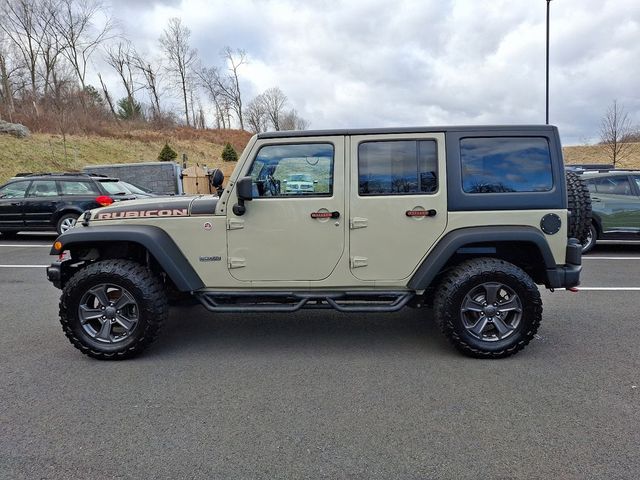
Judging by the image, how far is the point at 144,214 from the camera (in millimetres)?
3920

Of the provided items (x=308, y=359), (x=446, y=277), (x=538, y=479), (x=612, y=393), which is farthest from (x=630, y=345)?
(x=308, y=359)

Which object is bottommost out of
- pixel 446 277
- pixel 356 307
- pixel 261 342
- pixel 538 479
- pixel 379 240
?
pixel 538 479

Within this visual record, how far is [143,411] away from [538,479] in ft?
8.13

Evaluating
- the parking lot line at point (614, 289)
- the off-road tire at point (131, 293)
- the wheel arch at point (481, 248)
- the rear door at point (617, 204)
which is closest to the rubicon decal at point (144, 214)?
the off-road tire at point (131, 293)

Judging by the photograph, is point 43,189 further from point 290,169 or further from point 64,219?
point 290,169

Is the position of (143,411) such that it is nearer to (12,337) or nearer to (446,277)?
(12,337)

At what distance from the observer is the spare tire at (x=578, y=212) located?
3.95 metres

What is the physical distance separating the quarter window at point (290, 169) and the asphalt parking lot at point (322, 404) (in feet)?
4.86

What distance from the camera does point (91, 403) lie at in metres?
3.12

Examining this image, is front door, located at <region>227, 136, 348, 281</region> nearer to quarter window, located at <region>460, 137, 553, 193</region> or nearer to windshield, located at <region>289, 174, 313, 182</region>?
windshield, located at <region>289, 174, 313, 182</region>

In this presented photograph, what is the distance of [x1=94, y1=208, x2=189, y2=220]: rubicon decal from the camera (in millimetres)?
3881

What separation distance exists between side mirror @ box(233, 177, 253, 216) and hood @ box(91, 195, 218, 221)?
0.26 meters

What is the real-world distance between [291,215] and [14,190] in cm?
1032

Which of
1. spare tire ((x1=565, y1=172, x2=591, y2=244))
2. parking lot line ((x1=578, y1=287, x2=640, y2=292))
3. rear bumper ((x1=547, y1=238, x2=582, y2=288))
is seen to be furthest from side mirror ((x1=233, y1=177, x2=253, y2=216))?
parking lot line ((x1=578, y1=287, x2=640, y2=292))
